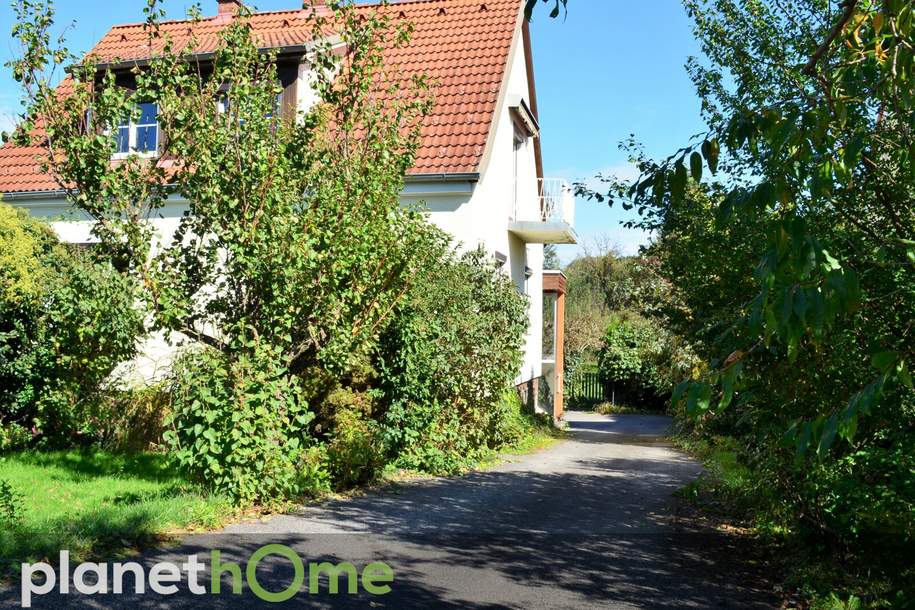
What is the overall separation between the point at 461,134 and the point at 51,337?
801 cm

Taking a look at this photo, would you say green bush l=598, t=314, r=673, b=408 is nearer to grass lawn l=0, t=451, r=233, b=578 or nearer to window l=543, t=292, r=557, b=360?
window l=543, t=292, r=557, b=360

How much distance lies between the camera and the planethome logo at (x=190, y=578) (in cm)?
600

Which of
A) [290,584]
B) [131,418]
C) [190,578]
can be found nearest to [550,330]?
[131,418]

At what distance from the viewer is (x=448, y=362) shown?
42.4 ft

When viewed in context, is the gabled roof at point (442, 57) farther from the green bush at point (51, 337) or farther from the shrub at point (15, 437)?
the shrub at point (15, 437)

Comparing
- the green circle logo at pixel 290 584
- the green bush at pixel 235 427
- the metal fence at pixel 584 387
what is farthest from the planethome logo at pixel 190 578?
the metal fence at pixel 584 387

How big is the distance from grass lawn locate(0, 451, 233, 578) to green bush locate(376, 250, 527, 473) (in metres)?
3.33

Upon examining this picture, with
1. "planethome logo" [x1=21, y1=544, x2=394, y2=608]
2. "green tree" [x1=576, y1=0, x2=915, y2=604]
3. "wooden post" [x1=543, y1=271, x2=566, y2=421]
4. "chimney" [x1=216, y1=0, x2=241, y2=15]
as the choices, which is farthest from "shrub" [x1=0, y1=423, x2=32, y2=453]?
"wooden post" [x1=543, y1=271, x2=566, y2=421]

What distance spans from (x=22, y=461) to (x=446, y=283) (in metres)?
6.36

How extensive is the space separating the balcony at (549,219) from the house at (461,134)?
29 mm

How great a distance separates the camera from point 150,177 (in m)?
9.50

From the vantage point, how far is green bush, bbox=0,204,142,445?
994 centimetres

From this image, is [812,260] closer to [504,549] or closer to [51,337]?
[504,549]

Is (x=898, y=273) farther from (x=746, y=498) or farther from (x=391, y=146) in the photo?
(x=391, y=146)
